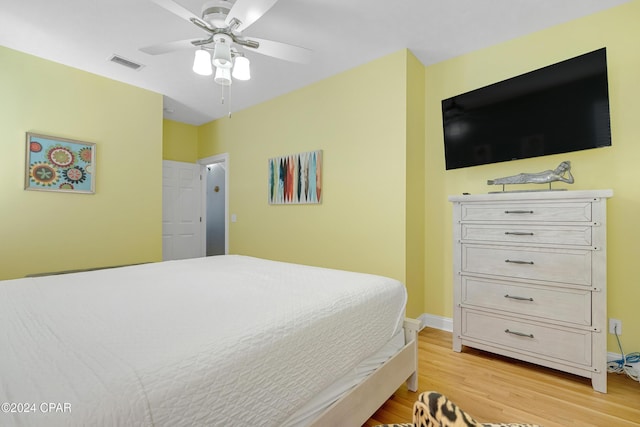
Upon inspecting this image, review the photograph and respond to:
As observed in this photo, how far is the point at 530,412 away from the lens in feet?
5.23

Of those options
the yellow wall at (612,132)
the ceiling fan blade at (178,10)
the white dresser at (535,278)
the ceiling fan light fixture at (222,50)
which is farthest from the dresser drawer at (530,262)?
the ceiling fan blade at (178,10)

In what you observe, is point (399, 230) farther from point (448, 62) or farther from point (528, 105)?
point (448, 62)

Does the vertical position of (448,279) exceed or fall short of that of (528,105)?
it falls short

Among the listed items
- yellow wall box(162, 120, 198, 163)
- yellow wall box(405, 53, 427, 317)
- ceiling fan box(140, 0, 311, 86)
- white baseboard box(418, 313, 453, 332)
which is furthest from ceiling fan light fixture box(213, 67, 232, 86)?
yellow wall box(162, 120, 198, 163)

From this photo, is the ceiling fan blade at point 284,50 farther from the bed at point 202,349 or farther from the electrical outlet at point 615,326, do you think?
the electrical outlet at point 615,326

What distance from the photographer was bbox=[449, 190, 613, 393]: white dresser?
1.78 m

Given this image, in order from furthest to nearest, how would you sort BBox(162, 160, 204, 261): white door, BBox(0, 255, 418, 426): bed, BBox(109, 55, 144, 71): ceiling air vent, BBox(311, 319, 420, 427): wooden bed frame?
BBox(162, 160, 204, 261): white door
BBox(109, 55, 144, 71): ceiling air vent
BBox(311, 319, 420, 427): wooden bed frame
BBox(0, 255, 418, 426): bed

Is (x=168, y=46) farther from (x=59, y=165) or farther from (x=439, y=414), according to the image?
(x=439, y=414)

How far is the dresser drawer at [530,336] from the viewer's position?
1.82 meters

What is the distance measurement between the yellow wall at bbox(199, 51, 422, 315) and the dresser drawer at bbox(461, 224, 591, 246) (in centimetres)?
60

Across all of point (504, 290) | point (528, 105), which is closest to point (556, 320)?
point (504, 290)

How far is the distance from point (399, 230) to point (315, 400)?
182 centimetres

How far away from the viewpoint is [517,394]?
1757mm

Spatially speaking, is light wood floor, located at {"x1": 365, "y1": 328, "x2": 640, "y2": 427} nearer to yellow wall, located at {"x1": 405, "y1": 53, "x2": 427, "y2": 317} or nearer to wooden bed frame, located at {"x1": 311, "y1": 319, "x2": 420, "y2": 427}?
wooden bed frame, located at {"x1": 311, "y1": 319, "x2": 420, "y2": 427}
